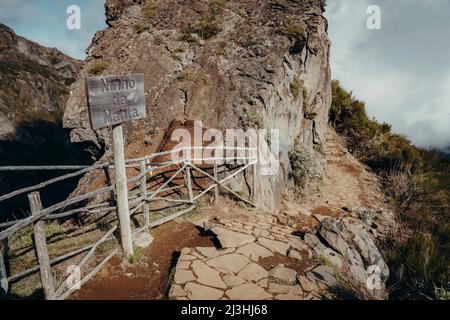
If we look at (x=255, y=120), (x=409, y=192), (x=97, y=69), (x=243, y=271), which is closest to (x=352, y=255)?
(x=243, y=271)

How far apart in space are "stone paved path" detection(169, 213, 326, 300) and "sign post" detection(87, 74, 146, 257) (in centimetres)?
111

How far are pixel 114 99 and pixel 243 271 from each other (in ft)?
10.6

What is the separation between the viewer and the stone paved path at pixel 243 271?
4.52 metres

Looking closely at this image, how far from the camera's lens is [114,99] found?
4.46 meters

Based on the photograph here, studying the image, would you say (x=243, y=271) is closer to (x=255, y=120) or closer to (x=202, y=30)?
(x=255, y=120)

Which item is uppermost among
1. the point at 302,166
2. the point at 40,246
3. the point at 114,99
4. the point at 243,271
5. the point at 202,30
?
the point at 202,30

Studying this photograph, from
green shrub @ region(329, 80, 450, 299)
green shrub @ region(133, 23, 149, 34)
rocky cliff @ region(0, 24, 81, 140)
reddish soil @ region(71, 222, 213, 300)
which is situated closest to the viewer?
reddish soil @ region(71, 222, 213, 300)

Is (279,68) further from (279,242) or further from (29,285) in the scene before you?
(29,285)

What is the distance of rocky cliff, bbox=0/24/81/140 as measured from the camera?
59.7m

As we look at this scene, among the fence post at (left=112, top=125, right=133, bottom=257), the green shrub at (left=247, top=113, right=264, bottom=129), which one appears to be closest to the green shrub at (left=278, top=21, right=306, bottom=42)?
the green shrub at (left=247, top=113, right=264, bottom=129)

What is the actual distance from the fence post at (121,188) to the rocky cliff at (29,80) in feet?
187

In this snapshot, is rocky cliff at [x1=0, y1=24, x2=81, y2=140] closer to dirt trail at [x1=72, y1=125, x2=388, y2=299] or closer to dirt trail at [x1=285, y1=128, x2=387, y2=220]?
dirt trail at [x1=285, y1=128, x2=387, y2=220]

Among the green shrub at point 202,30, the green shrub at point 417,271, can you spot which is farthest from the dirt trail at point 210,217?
the green shrub at point 202,30
